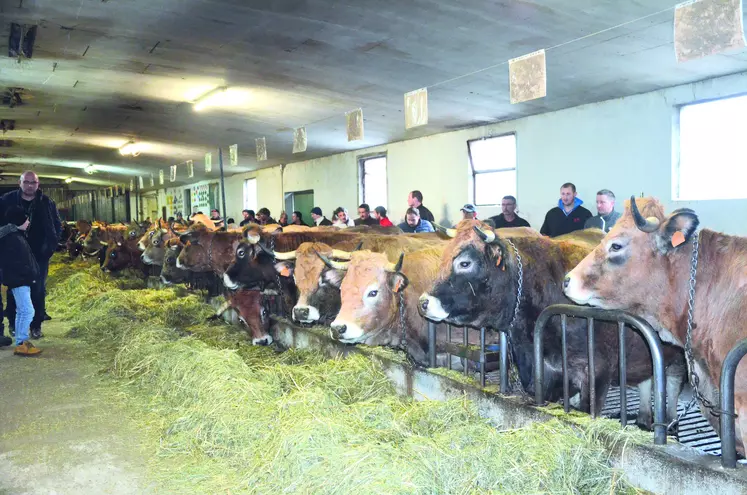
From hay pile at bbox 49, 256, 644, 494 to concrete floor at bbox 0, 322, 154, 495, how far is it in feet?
0.86

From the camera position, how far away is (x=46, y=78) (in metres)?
11.3

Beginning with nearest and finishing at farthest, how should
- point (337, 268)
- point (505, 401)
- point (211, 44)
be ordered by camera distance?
1. point (505, 401)
2. point (337, 268)
3. point (211, 44)

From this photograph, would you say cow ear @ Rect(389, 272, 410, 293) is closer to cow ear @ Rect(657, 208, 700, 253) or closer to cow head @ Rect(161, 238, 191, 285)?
cow ear @ Rect(657, 208, 700, 253)

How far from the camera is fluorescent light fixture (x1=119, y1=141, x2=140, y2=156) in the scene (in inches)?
784

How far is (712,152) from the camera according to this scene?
7.92 meters

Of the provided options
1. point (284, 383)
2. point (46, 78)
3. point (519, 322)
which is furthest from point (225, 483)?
point (46, 78)

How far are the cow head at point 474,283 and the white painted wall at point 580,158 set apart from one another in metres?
4.62

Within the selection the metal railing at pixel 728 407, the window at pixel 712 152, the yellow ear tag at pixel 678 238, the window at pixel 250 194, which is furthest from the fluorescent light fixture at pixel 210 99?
the window at pixel 250 194

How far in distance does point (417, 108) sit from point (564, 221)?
2.54 m

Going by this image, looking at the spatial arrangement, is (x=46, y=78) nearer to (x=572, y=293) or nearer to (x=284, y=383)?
(x=284, y=383)

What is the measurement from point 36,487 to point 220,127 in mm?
12251

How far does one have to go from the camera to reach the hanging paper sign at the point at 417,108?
339 inches

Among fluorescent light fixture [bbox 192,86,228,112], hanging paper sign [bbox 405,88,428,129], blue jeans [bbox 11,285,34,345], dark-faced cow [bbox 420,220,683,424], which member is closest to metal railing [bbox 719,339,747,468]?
dark-faced cow [bbox 420,220,683,424]

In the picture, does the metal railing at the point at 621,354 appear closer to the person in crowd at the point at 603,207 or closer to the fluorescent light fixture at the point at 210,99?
the person in crowd at the point at 603,207
